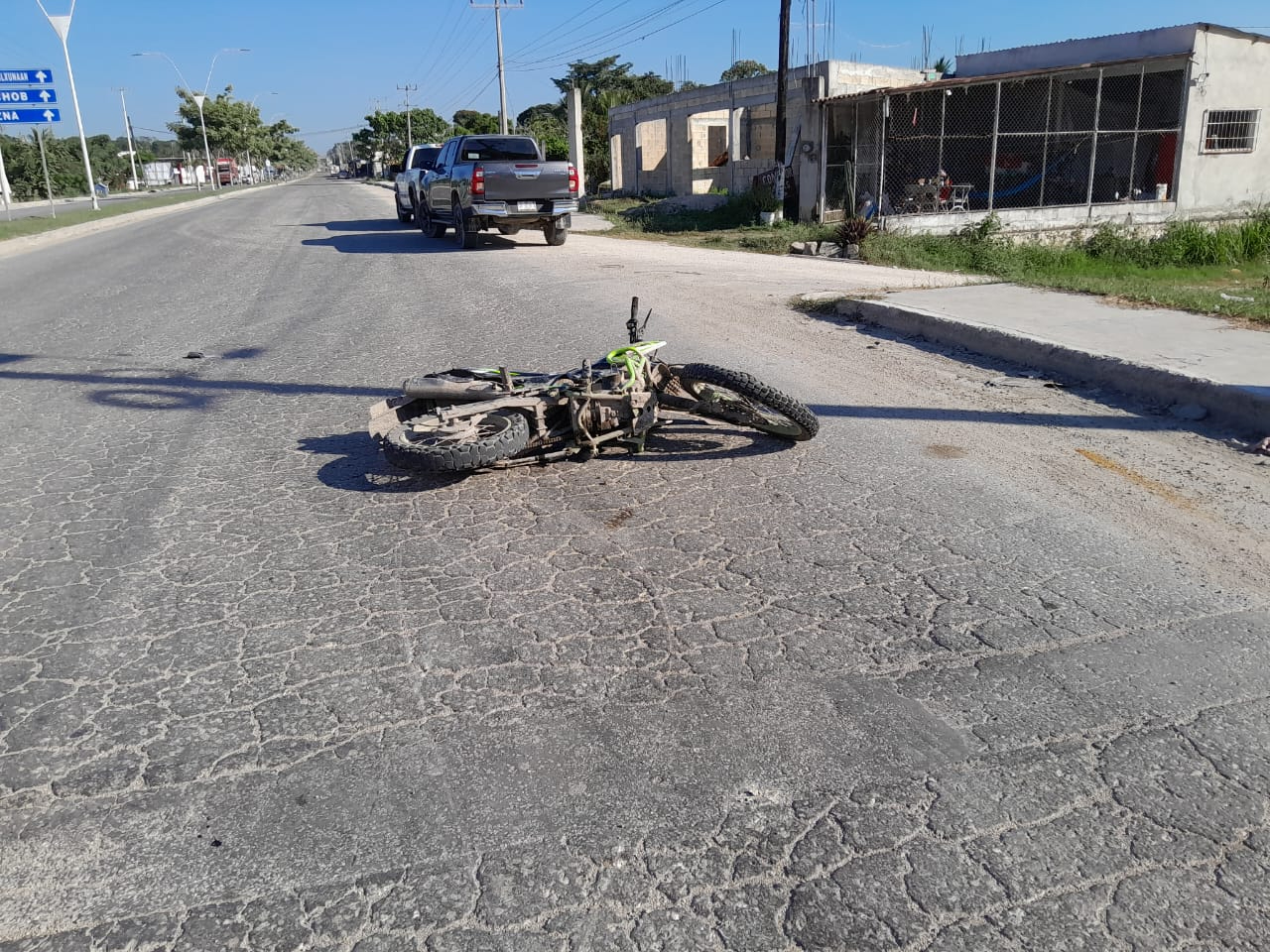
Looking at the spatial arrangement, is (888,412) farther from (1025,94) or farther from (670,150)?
(670,150)

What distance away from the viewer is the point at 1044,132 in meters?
19.8

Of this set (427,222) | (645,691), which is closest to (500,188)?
(427,222)

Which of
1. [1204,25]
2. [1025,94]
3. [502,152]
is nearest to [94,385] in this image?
[502,152]

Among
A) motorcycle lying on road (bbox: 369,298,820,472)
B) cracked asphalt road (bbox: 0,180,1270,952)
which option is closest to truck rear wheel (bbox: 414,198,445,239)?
cracked asphalt road (bbox: 0,180,1270,952)

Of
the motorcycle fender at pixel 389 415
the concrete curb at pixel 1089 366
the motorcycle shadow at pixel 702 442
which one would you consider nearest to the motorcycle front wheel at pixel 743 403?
the motorcycle shadow at pixel 702 442

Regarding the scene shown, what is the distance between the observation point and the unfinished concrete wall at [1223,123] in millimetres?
21438

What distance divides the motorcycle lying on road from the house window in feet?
72.3

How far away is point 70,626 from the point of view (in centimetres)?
352

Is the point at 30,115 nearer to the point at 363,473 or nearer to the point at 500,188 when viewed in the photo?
the point at 500,188

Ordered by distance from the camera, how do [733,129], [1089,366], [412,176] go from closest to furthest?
[1089,366], [412,176], [733,129]

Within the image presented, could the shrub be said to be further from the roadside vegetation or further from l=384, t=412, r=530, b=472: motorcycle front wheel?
l=384, t=412, r=530, b=472: motorcycle front wheel

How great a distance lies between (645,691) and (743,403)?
8.68 ft

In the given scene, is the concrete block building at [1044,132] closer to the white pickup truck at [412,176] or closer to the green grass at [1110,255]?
the green grass at [1110,255]

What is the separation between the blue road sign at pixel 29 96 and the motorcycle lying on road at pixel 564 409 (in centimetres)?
3192
